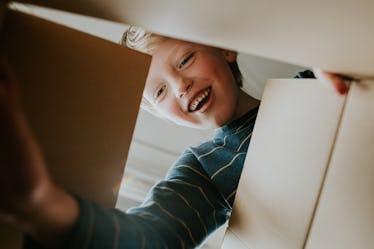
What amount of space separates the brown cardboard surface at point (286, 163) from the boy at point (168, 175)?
0.06m

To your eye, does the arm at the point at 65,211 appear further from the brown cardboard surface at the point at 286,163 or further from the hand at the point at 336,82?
the hand at the point at 336,82

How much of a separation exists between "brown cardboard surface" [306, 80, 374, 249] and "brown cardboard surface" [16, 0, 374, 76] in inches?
1.9

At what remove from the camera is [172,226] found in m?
0.59

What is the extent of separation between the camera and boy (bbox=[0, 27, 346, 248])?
29 centimetres

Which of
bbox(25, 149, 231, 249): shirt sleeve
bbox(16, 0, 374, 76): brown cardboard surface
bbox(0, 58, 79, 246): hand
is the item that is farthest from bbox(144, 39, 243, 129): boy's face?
bbox(0, 58, 79, 246): hand

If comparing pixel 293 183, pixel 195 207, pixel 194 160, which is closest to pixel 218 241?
pixel 194 160

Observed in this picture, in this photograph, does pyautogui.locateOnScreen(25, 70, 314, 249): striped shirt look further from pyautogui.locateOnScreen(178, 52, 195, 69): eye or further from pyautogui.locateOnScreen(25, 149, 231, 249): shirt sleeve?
pyautogui.locateOnScreen(178, 52, 195, 69): eye

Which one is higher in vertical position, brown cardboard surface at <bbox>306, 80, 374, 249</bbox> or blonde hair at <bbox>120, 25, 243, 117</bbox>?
blonde hair at <bbox>120, 25, 243, 117</bbox>

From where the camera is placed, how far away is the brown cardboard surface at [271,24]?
0.34 meters

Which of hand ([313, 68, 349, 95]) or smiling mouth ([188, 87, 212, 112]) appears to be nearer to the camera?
hand ([313, 68, 349, 95])

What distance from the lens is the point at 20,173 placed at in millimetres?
285

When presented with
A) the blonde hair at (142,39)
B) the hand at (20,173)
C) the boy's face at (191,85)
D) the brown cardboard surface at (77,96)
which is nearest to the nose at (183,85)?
the boy's face at (191,85)

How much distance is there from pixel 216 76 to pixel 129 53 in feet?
1.27

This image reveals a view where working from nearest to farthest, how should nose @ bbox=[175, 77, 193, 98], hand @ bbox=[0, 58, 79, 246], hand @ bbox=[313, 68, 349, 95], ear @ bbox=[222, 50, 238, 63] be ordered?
hand @ bbox=[0, 58, 79, 246], hand @ bbox=[313, 68, 349, 95], nose @ bbox=[175, 77, 193, 98], ear @ bbox=[222, 50, 238, 63]
